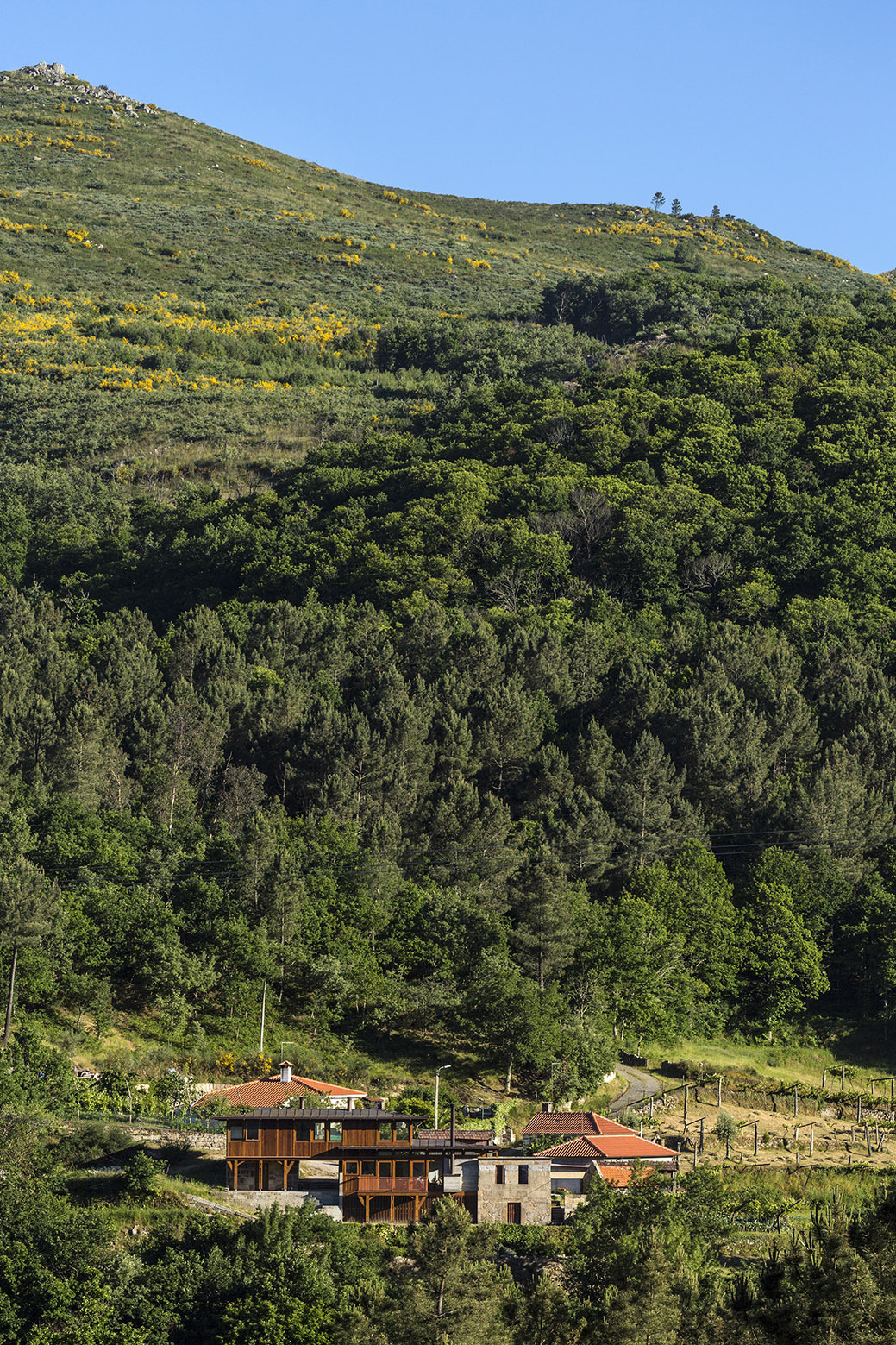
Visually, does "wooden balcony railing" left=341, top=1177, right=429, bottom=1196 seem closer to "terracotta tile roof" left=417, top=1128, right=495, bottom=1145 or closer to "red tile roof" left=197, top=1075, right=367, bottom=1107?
"terracotta tile roof" left=417, top=1128, right=495, bottom=1145

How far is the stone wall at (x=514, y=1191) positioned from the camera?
5697 cm

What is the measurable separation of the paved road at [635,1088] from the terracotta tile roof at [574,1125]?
483 centimetres

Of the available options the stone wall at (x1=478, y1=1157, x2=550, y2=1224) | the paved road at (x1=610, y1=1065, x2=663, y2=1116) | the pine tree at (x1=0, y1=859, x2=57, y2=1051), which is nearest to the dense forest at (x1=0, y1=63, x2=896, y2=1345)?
the pine tree at (x1=0, y1=859, x2=57, y2=1051)

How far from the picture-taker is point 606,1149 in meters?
59.6

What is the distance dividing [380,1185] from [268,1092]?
6960 mm

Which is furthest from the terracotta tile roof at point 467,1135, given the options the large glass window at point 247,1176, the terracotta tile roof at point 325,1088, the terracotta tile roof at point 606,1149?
the large glass window at point 247,1176

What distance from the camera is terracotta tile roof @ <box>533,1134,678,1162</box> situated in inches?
2334

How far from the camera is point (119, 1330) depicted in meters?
50.8

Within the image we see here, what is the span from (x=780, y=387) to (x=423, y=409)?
41793 millimetres

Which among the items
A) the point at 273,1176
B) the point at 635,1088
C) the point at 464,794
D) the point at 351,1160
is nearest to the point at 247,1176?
the point at 273,1176

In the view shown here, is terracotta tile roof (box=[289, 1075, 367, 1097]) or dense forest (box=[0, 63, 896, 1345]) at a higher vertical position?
dense forest (box=[0, 63, 896, 1345])

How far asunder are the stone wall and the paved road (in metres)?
10.7

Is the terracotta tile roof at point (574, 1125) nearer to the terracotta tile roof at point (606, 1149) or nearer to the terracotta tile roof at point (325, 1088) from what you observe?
the terracotta tile roof at point (606, 1149)

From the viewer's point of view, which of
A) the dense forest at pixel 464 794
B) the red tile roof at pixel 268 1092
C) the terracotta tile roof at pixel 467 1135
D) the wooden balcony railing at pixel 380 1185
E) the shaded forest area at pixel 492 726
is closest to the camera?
the dense forest at pixel 464 794
